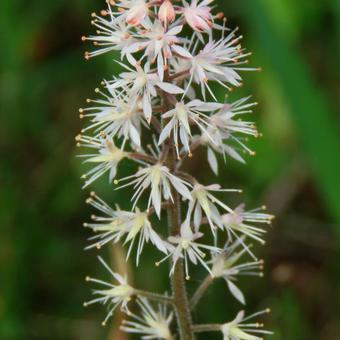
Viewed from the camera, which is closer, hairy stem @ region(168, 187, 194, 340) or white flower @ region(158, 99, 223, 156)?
white flower @ region(158, 99, 223, 156)

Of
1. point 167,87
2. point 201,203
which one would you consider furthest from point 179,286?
point 167,87

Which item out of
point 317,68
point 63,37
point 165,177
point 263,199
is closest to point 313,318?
point 263,199

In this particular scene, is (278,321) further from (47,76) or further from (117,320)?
(47,76)

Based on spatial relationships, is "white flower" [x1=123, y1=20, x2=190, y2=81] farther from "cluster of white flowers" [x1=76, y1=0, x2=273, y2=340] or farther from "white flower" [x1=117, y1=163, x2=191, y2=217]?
"white flower" [x1=117, y1=163, x2=191, y2=217]

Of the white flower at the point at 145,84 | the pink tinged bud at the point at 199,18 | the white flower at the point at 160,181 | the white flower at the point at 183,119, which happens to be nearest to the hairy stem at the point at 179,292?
the white flower at the point at 160,181

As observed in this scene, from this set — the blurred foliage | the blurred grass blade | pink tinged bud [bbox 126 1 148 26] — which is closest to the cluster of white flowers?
pink tinged bud [bbox 126 1 148 26]

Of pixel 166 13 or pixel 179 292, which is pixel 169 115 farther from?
pixel 179 292
